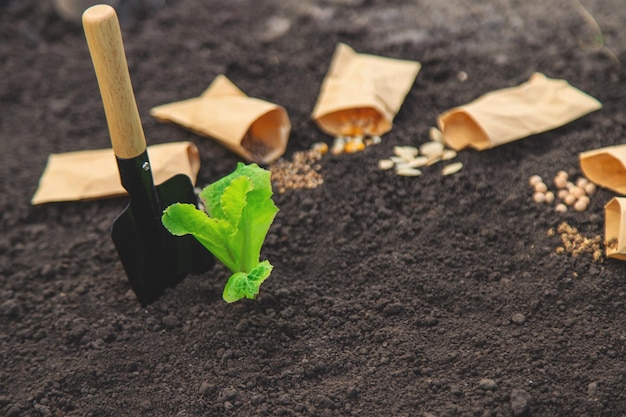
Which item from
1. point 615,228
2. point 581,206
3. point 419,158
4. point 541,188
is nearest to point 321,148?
point 419,158

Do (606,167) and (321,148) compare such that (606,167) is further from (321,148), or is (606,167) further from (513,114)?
(321,148)

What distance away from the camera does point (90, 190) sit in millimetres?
2254

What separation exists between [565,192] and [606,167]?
0.51 feet

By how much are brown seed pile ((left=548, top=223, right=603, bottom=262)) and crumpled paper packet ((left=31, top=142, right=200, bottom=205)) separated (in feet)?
3.54

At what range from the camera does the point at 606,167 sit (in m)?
2.10

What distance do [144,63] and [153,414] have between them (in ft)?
5.29

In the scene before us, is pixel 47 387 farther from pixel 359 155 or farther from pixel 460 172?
pixel 460 172

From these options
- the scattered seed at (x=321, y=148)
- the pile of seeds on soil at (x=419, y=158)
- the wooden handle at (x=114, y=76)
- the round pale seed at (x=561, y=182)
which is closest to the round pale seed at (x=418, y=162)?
the pile of seeds on soil at (x=419, y=158)

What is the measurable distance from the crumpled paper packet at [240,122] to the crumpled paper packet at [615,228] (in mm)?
974

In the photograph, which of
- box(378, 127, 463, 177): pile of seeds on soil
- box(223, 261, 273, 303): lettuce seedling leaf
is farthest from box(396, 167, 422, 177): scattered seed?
box(223, 261, 273, 303): lettuce seedling leaf

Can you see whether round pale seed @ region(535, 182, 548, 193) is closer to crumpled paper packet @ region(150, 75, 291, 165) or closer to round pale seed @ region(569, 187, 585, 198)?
round pale seed @ region(569, 187, 585, 198)

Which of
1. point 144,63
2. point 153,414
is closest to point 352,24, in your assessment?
point 144,63

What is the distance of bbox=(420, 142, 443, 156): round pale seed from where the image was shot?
225cm

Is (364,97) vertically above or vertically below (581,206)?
above
